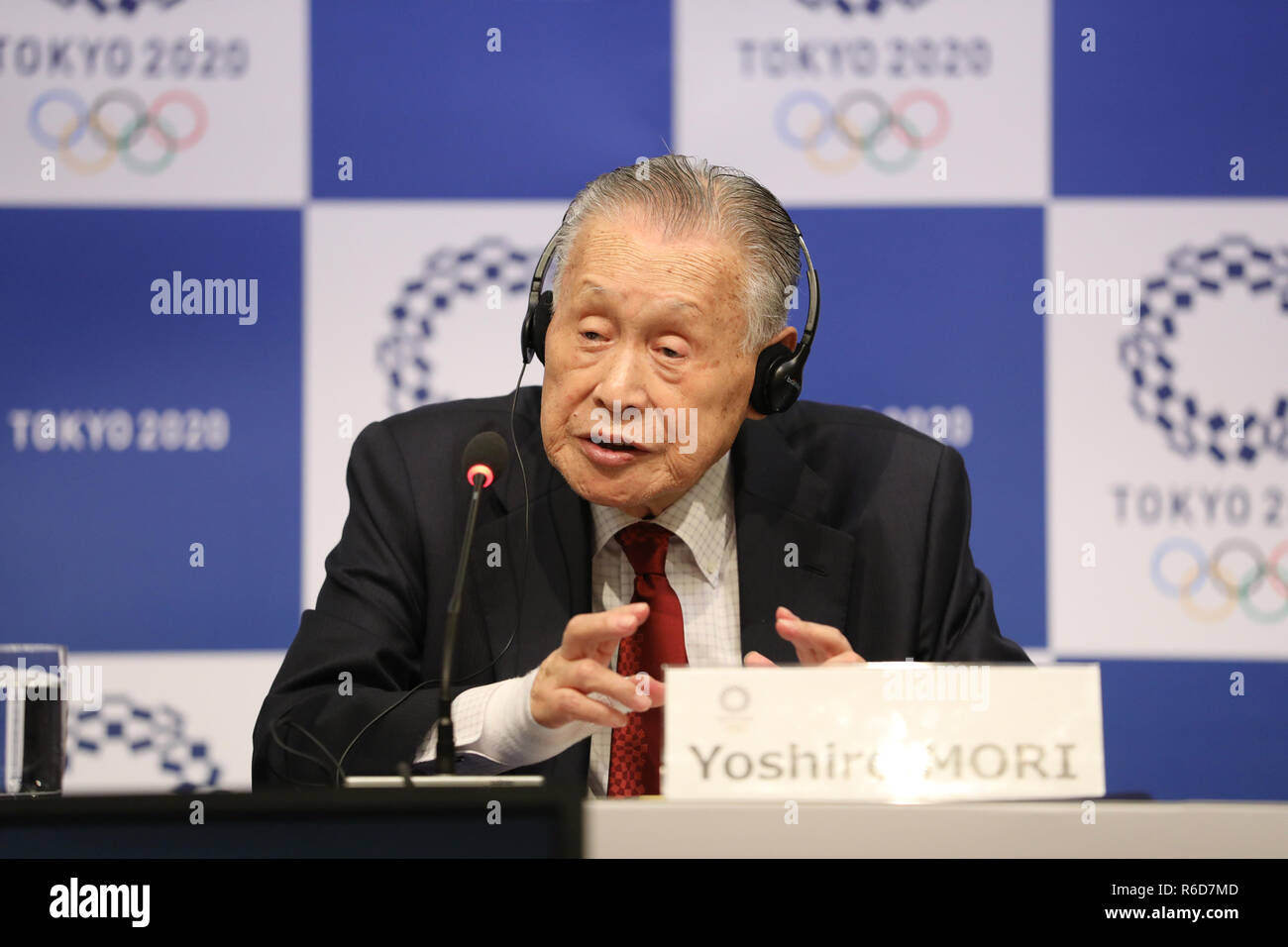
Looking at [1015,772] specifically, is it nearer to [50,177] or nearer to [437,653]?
[437,653]

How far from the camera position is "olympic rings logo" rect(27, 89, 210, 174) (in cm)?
294

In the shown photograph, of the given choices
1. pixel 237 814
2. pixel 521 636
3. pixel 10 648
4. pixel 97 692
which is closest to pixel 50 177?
pixel 97 692

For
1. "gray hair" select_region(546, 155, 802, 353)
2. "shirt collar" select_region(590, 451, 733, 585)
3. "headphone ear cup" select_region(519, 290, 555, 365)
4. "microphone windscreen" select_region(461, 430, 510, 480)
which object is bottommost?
"shirt collar" select_region(590, 451, 733, 585)

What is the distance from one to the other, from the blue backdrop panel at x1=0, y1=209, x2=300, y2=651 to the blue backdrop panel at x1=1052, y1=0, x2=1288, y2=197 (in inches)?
73.1

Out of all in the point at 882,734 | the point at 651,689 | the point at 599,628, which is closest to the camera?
the point at 882,734

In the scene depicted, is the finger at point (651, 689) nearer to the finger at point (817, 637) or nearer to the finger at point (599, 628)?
the finger at point (599, 628)

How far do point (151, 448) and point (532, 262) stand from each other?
39.2 inches

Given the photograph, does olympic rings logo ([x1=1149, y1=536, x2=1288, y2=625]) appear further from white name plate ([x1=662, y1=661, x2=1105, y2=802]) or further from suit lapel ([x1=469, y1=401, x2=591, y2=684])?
white name plate ([x1=662, y1=661, x2=1105, y2=802])

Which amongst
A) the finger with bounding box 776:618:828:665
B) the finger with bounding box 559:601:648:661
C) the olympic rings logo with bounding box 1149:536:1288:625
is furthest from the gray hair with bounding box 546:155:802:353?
the olympic rings logo with bounding box 1149:536:1288:625

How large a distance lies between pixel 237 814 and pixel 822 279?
224 centimetres

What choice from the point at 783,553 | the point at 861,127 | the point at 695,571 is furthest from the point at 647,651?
the point at 861,127

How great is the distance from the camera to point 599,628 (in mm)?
1359

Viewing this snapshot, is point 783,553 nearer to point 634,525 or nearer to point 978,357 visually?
point 634,525

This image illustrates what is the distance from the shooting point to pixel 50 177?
9.71ft
